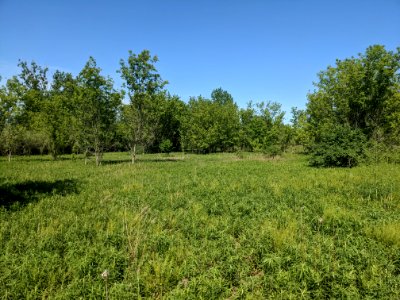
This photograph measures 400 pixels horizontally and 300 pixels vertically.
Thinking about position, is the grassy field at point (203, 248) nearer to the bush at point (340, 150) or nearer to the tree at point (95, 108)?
the bush at point (340, 150)

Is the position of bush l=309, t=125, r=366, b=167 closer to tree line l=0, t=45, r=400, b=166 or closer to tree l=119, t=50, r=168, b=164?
tree line l=0, t=45, r=400, b=166

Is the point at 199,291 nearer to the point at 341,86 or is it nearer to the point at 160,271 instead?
the point at 160,271

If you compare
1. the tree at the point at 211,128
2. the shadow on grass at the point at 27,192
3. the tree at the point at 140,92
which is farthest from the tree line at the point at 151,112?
the tree at the point at 211,128

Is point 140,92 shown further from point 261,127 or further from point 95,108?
point 261,127

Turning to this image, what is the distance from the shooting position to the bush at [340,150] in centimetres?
1852

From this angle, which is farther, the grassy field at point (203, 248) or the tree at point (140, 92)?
the tree at point (140, 92)

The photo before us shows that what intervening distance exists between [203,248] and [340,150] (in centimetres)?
1717

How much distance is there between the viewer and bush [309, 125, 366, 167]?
729 inches

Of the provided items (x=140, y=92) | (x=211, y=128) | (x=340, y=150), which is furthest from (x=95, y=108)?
(x=211, y=128)

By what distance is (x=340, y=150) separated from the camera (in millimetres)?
18531

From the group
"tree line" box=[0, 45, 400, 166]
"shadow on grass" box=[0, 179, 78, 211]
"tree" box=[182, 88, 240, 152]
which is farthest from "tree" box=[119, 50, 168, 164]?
"tree" box=[182, 88, 240, 152]

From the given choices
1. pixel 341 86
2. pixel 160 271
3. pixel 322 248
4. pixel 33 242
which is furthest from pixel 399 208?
pixel 341 86

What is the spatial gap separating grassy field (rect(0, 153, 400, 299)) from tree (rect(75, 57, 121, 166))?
53.8ft

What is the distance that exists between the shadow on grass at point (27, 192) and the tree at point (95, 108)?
468 inches
